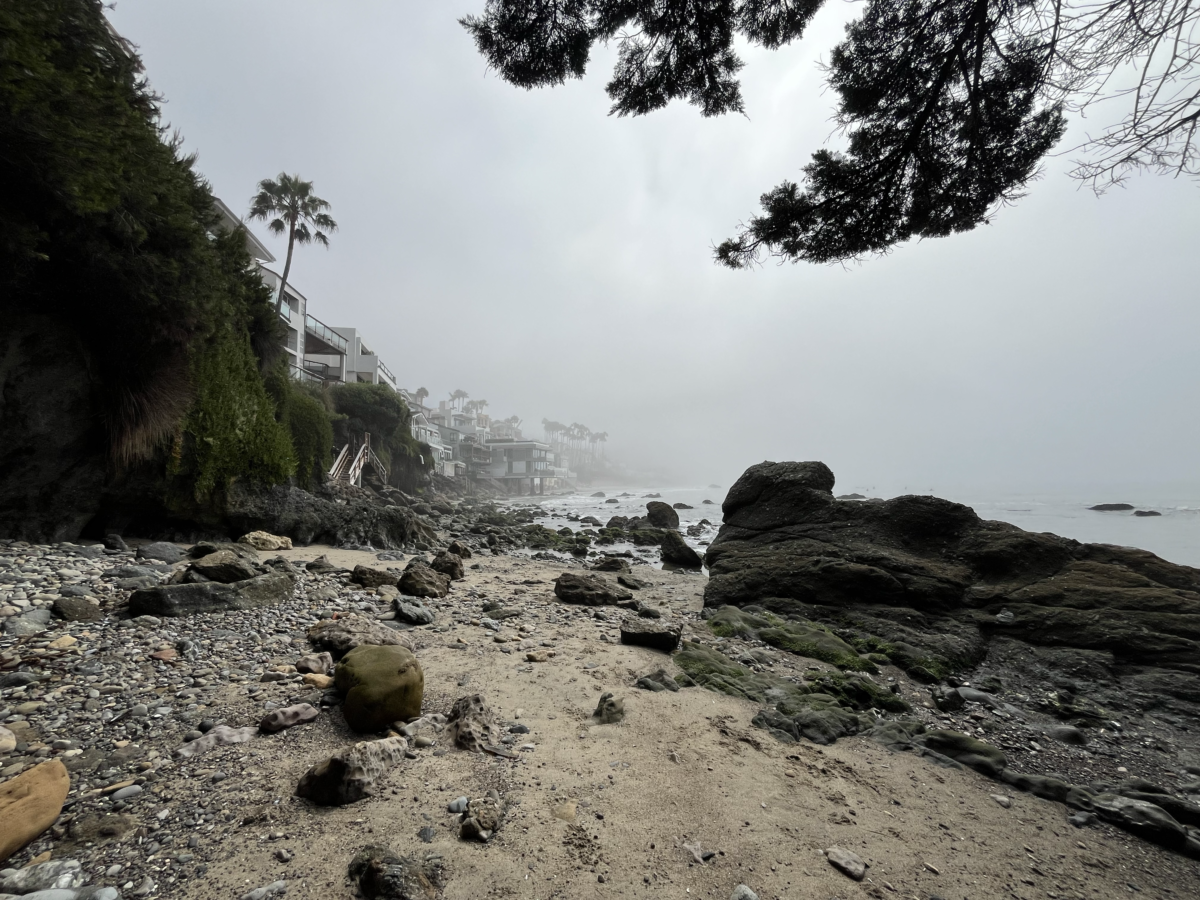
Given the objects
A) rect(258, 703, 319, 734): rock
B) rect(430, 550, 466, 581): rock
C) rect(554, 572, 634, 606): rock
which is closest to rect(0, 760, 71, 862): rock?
rect(258, 703, 319, 734): rock

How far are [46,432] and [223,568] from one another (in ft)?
15.7

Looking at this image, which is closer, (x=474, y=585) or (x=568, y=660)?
(x=568, y=660)

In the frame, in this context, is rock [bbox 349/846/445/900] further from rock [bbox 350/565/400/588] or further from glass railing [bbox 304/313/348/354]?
glass railing [bbox 304/313/348/354]

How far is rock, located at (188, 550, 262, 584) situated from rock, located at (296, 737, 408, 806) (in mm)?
4007

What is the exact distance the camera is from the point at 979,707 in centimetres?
556

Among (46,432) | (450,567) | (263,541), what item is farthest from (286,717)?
(263,541)

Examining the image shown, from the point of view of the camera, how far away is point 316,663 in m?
4.31

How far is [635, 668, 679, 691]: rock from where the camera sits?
4965 millimetres

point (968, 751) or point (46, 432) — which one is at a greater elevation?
point (46, 432)

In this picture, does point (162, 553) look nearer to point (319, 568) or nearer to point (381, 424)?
point (319, 568)

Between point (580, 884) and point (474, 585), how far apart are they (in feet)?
24.0

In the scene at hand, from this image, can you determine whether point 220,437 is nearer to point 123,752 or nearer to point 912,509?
point 123,752

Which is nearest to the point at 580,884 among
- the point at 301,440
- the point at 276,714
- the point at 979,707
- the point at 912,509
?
the point at 276,714

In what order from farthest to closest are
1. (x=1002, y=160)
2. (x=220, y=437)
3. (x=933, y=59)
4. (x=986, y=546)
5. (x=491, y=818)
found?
(x=220, y=437)
(x=986, y=546)
(x=1002, y=160)
(x=933, y=59)
(x=491, y=818)
